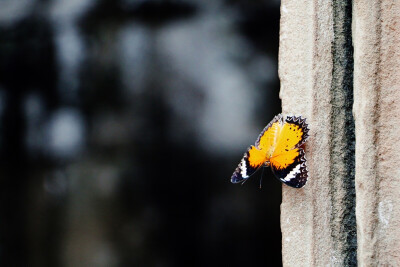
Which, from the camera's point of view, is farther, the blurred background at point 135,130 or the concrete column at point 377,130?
the blurred background at point 135,130

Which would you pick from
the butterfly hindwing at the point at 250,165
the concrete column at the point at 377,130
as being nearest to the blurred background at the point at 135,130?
the butterfly hindwing at the point at 250,165

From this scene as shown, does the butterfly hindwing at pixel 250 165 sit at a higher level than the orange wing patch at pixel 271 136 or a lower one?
lower

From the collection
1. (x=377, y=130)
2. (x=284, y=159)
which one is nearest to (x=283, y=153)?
(x=284, y=159)

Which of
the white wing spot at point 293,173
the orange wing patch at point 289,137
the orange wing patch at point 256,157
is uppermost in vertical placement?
the orange wing patch at point 289,137

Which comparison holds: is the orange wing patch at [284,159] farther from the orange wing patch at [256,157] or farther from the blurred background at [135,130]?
the blurred background at [135,130]

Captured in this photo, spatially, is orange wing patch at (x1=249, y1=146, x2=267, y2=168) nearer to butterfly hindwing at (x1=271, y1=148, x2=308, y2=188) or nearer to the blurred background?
butterfly hindwing at (x1=271, y1=148, x2=308, y2=188)

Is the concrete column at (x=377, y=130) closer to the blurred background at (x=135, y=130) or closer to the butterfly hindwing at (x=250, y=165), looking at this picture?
the butterfly hindwing at (x=250, y=165)
